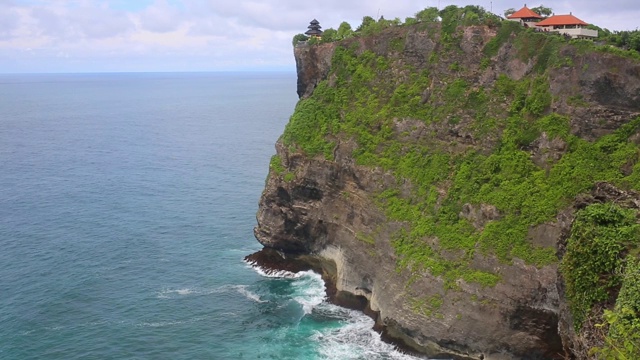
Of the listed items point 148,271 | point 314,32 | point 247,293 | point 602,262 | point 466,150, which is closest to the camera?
point 602,262

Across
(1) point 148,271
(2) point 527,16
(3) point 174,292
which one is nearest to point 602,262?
(2) point 527,16

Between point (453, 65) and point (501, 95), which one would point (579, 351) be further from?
point (453, 65)

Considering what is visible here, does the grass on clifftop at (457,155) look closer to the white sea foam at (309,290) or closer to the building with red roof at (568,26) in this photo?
the building with red roof at (568,26)

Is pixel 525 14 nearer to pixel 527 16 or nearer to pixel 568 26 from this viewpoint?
pixel 527 16

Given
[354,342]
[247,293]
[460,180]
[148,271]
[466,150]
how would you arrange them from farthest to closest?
[148,271] < [247,293] < [466,150] < [460,180] < [354,342]

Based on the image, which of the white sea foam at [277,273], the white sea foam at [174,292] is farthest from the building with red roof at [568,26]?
the white sea foam at [174,292]

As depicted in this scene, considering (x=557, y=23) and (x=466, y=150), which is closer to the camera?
(x=466, y=150)

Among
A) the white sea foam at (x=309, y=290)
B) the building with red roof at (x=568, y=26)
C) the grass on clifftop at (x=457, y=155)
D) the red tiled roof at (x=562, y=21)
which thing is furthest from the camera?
the white sea foam at (x=309, y=290)
